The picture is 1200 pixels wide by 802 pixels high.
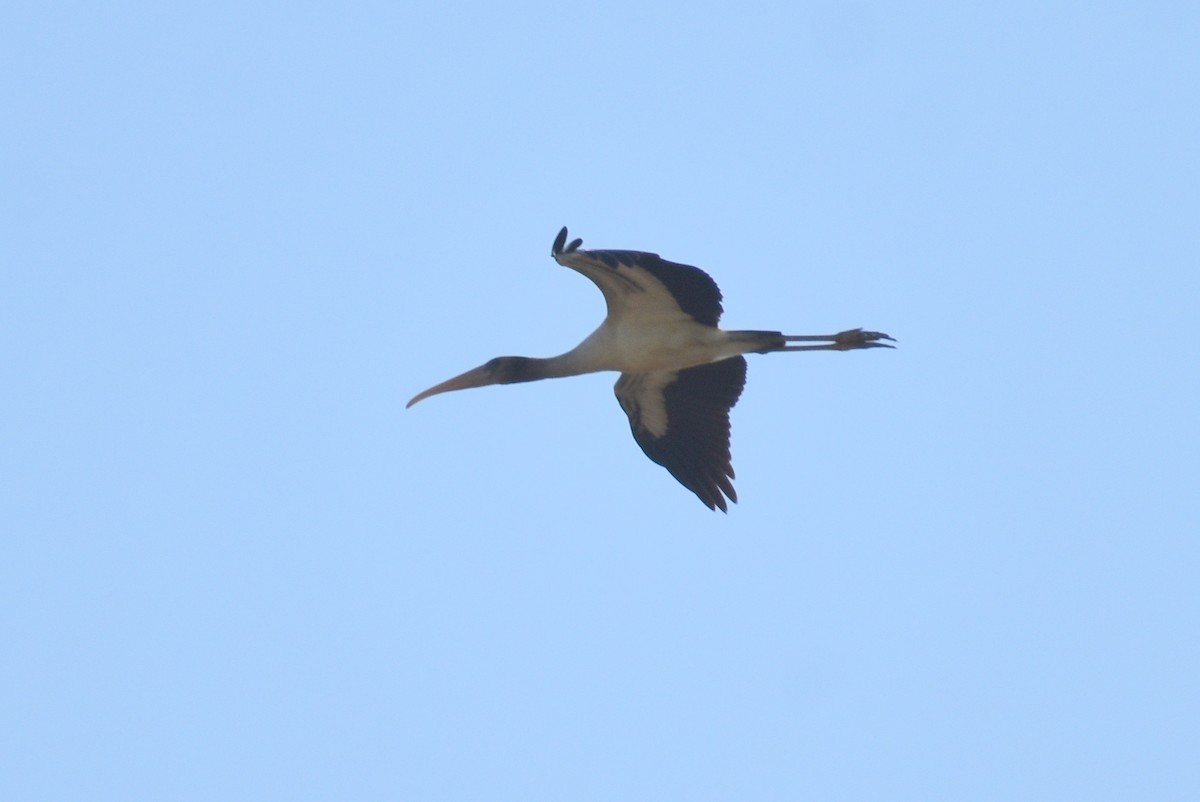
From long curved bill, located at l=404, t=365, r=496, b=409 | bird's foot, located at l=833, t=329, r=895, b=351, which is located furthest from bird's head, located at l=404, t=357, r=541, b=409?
bird's foot, located at l=833, t=329, r=895, b=351

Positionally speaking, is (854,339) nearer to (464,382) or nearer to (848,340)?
(848,340)

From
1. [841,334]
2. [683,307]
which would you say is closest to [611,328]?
[683,307]

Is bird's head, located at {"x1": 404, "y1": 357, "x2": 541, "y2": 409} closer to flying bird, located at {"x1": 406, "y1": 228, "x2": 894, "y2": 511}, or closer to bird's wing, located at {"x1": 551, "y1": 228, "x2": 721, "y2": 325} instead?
flying bird, located at {"x1": 406, "y1": 228, "x2": 894, "y2": 511}

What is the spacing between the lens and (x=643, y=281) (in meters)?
20.7

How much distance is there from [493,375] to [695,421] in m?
2.25

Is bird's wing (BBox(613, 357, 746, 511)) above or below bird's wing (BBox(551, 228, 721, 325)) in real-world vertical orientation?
below

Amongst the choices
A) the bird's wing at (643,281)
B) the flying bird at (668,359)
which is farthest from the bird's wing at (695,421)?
the bird's wing at (643,281)

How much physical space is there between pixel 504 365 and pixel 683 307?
8.11 ft

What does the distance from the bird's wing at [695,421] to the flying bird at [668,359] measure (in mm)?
11

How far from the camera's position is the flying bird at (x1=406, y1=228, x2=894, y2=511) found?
20625mm

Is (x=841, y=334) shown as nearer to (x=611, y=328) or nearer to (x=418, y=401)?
(x=611, y=328)

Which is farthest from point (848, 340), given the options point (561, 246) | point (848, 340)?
point (561, 246)

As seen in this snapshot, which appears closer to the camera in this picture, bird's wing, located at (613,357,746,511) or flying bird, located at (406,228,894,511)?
flying bird, located at (406,228,894,511)

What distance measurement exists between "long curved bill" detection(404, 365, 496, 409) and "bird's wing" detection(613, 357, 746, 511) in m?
1.58
